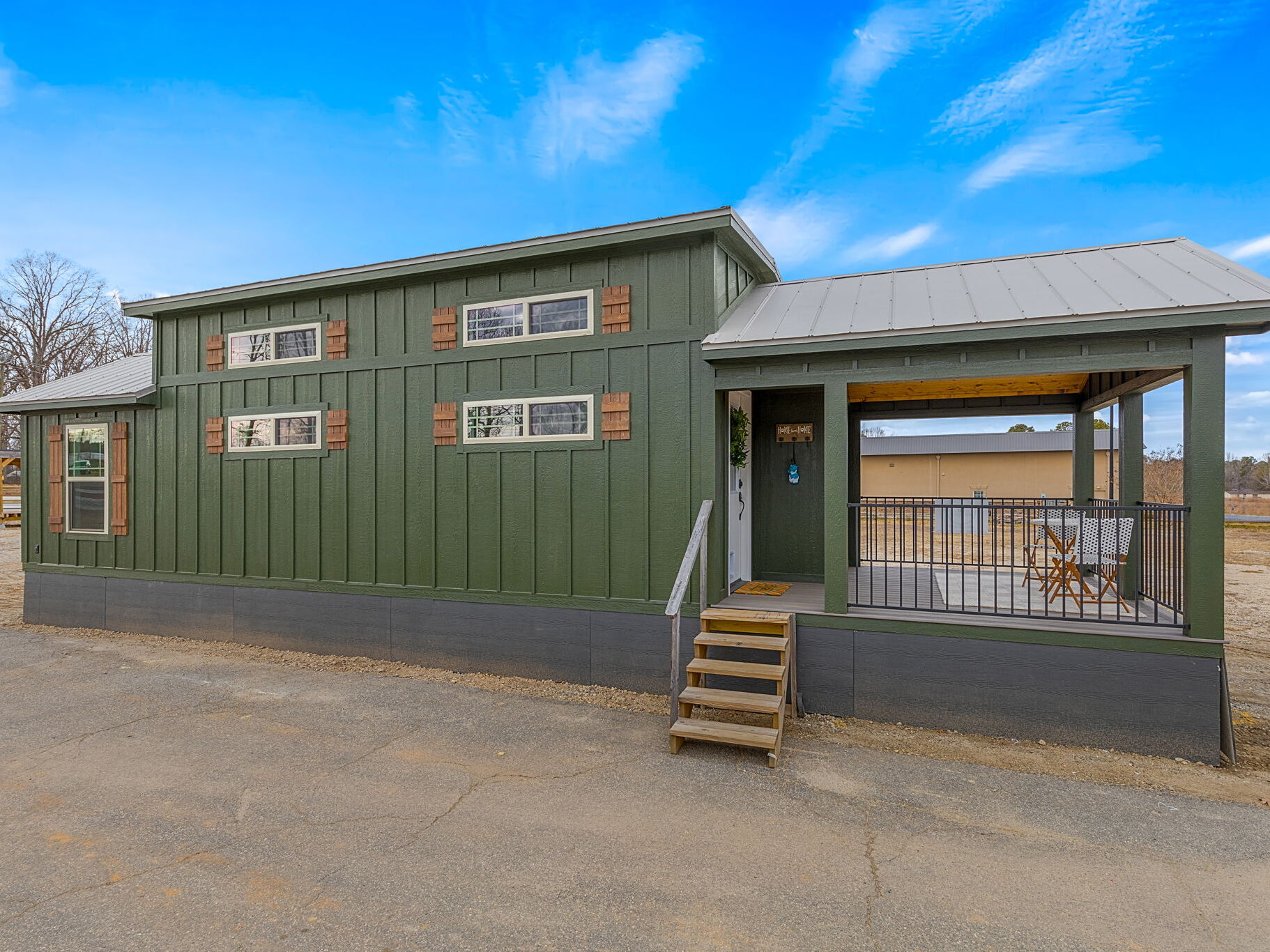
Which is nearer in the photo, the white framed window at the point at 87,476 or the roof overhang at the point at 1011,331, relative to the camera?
the roof overhang at the point at 1011,331

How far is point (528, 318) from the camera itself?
19.7 ft

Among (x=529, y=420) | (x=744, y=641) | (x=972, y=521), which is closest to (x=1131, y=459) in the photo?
(x=972, y=521)

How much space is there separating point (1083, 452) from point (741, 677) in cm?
494

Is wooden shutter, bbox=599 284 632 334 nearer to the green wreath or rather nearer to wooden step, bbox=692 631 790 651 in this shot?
the green wreath

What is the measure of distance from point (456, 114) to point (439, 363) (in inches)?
469

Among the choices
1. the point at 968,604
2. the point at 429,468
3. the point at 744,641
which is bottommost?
the point at 744,641

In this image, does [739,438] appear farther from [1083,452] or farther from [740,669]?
[1083,452]

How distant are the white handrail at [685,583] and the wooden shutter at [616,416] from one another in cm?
94

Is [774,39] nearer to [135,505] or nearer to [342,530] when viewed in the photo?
[342,530]

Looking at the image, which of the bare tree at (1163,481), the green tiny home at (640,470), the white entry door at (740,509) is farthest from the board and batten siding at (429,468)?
the bare tree at (1163,481)

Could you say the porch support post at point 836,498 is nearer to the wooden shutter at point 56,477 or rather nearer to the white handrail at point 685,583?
the white handrail at point 685,583

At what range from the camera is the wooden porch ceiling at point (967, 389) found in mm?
6020

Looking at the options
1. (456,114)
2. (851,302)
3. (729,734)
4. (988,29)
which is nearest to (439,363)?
(851,302)

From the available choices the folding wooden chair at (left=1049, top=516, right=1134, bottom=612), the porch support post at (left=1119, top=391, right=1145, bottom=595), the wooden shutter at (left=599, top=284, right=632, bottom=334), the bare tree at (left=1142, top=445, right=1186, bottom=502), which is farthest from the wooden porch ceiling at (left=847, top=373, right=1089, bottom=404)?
the bare tree at (left=1142, top=445, right=1186, bottom=502)
